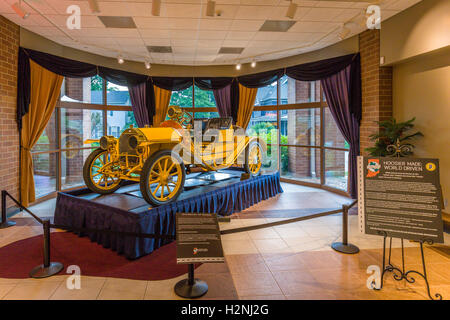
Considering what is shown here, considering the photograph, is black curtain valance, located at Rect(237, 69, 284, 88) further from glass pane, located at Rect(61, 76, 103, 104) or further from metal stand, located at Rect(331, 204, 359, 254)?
metal stand, located at Rect(331, 204, 359, 254)

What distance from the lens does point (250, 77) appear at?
24.8 ft

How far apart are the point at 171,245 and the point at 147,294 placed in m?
1.15

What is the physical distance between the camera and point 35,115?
17.1 ft

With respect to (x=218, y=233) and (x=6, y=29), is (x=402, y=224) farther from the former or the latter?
(x=6, y=29)

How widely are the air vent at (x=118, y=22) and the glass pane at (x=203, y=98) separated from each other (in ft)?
11.0

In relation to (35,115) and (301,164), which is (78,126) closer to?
(35,115)

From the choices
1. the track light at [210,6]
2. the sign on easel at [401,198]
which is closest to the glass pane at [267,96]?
the track light at [210,6]

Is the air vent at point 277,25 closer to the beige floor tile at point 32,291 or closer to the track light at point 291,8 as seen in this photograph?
the track light at point 291,8

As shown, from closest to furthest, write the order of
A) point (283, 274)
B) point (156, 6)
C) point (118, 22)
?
point (283, 274), point (156, 6), point (118, 22)

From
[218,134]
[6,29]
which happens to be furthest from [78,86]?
[218,134]

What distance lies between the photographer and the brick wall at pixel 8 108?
457cm

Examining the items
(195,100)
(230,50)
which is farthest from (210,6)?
(195,100)

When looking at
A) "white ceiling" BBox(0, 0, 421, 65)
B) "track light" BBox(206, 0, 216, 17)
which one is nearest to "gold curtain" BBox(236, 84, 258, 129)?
"white ceiling" BBox(0, 0, 421, 65)

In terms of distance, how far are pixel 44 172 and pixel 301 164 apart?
583 centimetres
